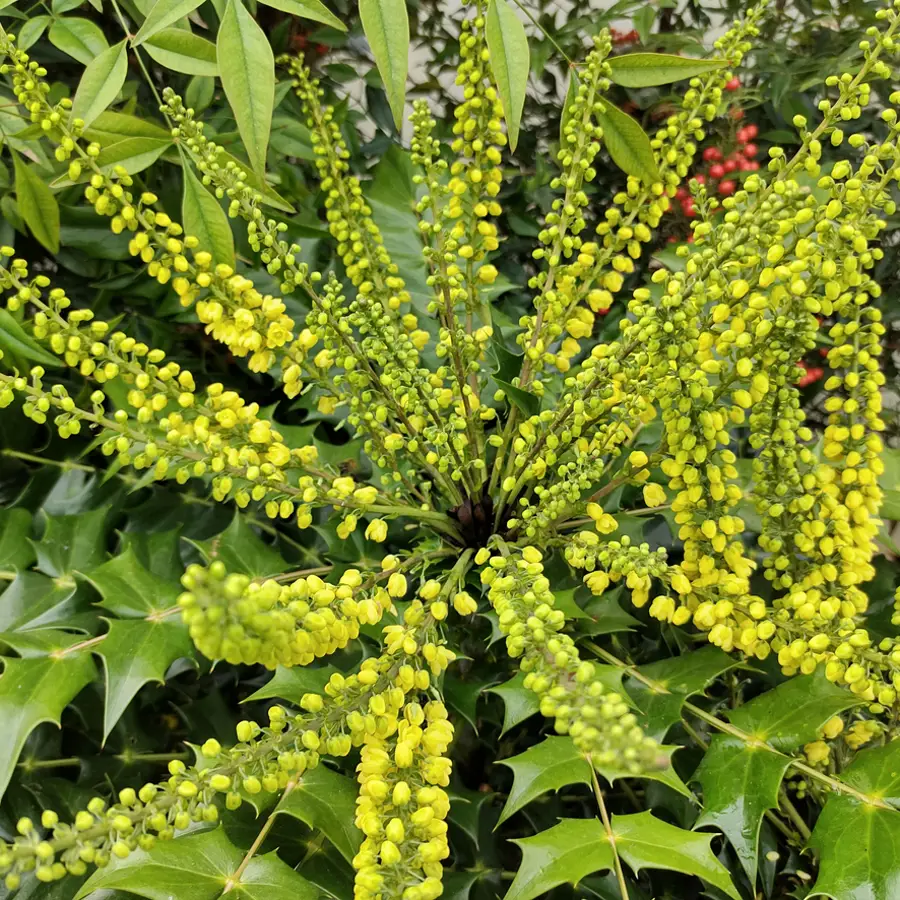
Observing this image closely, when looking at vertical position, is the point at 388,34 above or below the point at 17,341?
above

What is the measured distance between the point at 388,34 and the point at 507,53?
0.23ft

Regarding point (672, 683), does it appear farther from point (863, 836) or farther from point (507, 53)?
point (507, 53)

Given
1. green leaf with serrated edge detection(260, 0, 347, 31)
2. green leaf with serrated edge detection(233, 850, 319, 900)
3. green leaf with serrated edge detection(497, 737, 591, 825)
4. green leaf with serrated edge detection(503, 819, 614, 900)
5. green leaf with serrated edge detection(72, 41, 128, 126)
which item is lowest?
green leaf with serrated edge detection(233, 850, 319, 900)

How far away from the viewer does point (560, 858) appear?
41cm

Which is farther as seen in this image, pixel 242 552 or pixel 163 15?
pixel 242 552

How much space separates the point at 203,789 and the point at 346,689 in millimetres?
82

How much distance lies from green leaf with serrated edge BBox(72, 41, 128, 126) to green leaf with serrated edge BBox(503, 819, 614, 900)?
487 millimetres

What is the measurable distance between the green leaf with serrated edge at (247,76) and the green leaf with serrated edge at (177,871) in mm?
367

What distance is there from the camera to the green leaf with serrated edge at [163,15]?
0.44 meters

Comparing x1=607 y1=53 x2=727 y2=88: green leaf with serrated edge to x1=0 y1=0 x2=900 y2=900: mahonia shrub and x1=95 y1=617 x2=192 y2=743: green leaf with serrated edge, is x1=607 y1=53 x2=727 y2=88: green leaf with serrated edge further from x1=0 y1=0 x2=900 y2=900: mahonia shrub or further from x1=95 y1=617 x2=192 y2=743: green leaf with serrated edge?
x1=95 y1=617 x2=192 y2=743: green leaf with serrated edge

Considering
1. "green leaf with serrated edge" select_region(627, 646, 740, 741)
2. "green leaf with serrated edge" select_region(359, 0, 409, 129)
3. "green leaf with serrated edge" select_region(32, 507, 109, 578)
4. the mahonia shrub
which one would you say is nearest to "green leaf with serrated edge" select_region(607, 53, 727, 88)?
the mahonia shrub

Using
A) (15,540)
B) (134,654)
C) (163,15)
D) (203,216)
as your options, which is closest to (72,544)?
(15,540)

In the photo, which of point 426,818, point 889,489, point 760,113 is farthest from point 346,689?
point 760,113

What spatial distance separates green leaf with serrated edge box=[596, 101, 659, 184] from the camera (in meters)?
0.50
